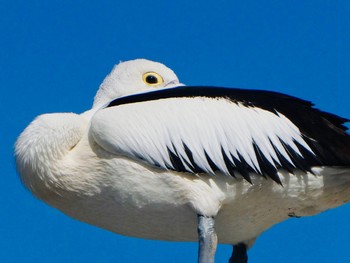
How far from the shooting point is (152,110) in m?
7.78

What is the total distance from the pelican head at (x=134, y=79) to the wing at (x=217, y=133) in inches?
26.7

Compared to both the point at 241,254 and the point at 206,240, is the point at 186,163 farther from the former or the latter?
the point at 241,254

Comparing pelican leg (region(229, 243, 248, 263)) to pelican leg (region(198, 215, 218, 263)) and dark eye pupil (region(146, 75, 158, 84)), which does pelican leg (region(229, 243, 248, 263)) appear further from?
dark eye pupil (region(146, 75, 158, 84))

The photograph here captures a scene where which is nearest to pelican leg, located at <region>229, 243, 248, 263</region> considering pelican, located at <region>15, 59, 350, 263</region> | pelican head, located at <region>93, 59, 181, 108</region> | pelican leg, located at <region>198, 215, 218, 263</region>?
pelican, located at <region>15, 59, 350, 263</region>

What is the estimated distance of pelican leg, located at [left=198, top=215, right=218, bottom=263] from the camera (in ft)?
24.8

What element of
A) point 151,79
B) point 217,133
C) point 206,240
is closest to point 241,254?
point 206,240

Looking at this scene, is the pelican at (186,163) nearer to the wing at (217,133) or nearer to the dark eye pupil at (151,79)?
the wing at (217,133)

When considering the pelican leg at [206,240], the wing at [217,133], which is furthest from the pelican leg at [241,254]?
the wing at [217,133]

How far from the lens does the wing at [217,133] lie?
7641mm

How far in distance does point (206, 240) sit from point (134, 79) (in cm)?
192

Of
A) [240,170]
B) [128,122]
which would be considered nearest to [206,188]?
[240,170]

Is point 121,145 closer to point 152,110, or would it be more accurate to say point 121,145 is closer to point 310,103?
point 152,110

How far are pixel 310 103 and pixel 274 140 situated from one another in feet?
1.91

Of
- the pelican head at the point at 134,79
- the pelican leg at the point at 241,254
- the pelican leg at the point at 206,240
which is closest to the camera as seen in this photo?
the pelican leg at the point at 206,240
